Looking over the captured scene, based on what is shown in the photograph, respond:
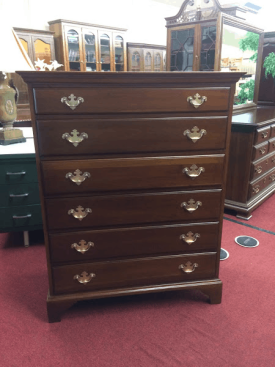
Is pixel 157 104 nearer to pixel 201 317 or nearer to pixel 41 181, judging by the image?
pixel 41 181

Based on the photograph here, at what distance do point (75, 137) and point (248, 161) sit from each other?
1.86 meters

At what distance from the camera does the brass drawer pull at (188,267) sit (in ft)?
5.36

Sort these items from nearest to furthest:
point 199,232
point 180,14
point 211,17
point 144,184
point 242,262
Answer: point 144,184
point 199,232
point 242,262
point 211,17
point 180,14

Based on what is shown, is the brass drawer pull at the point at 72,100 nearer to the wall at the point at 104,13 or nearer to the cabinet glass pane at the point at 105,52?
the wall at the point at 104,13

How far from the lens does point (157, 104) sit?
134cm

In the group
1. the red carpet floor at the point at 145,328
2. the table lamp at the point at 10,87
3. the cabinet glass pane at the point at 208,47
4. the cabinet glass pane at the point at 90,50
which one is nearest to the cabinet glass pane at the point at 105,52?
the cabinet glass pane at the point at 90,50

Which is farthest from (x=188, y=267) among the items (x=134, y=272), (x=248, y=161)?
(x=248, y=161)

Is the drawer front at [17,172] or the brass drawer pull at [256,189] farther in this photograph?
the brass drawer pull at [256,189]

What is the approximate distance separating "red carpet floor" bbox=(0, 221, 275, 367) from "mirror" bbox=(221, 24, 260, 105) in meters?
2.18

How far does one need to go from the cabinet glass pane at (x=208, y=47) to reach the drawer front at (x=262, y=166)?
1355 millimetres

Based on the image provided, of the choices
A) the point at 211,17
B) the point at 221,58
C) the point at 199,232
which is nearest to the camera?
the point at 199,232

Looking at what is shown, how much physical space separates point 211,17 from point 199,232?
121 inches

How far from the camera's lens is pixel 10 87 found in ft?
7.59

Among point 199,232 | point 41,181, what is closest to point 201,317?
point 199,232
